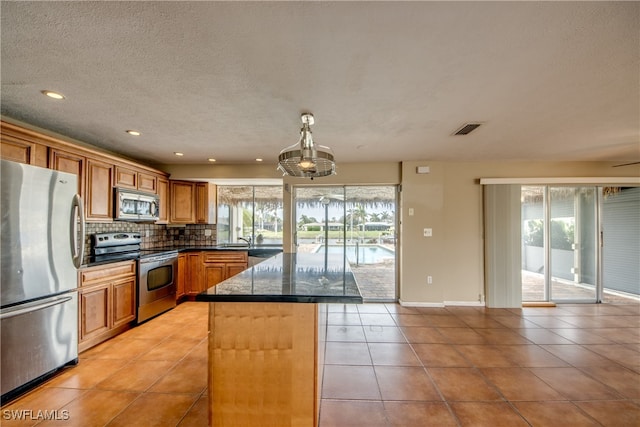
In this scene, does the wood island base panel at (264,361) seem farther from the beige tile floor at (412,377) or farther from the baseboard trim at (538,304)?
the baseboard trim at (538,304)

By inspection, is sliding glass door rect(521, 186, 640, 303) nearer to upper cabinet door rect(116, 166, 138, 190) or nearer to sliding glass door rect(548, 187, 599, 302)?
sliding glass door rect(548, 187, 599, 302)

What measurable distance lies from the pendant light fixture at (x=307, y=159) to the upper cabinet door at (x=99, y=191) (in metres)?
2.45

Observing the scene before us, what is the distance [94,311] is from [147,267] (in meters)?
0.81

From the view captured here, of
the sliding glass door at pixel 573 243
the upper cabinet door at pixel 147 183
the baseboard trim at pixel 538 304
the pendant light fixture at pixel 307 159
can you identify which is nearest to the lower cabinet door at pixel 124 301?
the upper cabinet door at pixel 147 183

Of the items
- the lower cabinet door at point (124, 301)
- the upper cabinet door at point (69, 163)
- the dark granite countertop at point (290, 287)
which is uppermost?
the upper cabinet door at point (69, 163)

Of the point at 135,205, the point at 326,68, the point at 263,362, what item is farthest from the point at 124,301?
the point at 326,68

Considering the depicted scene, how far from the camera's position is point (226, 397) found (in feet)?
4.76

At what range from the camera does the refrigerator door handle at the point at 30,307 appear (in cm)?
189

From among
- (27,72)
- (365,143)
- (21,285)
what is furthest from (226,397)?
(365,143)

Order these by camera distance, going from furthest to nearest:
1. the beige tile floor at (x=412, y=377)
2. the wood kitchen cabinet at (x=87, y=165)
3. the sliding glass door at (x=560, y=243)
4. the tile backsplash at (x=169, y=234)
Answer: the sliding glass door at (x=560, y=243) → the tile backsplash at (x=169, y=234) → the wood kitchen cabinet at (x=87, y=165) → the beige tile floor at (x=412, y=377)

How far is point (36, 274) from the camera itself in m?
2.10

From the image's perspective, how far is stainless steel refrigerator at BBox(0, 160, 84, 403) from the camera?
75.5 inches

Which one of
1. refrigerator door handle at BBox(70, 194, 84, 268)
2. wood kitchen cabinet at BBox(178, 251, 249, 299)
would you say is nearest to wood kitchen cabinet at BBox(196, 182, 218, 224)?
wood kitchen cabinet at BBox(178, 251, 249, 299)

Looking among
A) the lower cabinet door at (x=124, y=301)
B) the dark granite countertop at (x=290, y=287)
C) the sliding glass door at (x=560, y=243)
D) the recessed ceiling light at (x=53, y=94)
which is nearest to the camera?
the dark granite countertop at (x=290, y=287)
